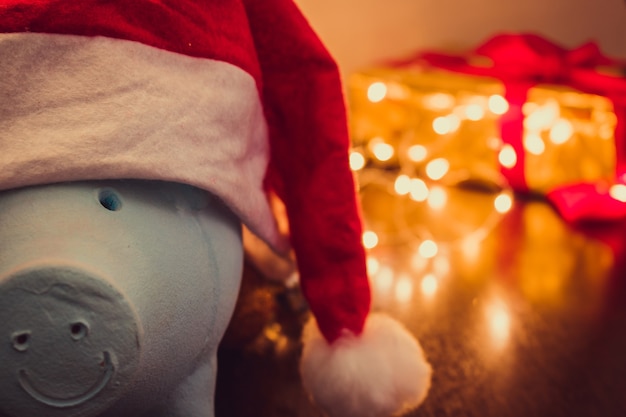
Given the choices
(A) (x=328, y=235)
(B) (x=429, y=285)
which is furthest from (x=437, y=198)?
(A) (x=328, y=235)

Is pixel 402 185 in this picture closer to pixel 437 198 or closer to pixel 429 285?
pixel 437 198

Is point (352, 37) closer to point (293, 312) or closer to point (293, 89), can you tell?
point (293, 312)

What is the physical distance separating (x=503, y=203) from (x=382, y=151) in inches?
12.1

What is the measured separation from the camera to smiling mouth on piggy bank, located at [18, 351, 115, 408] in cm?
42

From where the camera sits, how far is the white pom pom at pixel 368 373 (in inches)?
22.3

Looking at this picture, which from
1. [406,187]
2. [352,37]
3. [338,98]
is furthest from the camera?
[352,37]

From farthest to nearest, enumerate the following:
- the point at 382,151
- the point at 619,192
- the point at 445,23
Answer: the point at 445,23, the point at 382,151, the point at 619,192

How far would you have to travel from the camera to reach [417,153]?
1.38 meters

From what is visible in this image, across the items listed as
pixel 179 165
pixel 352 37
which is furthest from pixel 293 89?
pixel 352 37

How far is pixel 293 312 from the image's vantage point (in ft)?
2.94

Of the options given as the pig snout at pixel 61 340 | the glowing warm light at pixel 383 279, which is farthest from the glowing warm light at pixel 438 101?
the pig snout at pixel 61 340

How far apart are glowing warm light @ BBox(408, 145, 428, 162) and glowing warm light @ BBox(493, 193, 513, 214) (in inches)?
7.4

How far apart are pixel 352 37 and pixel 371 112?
217mm

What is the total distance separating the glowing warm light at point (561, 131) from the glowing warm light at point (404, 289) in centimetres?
47
